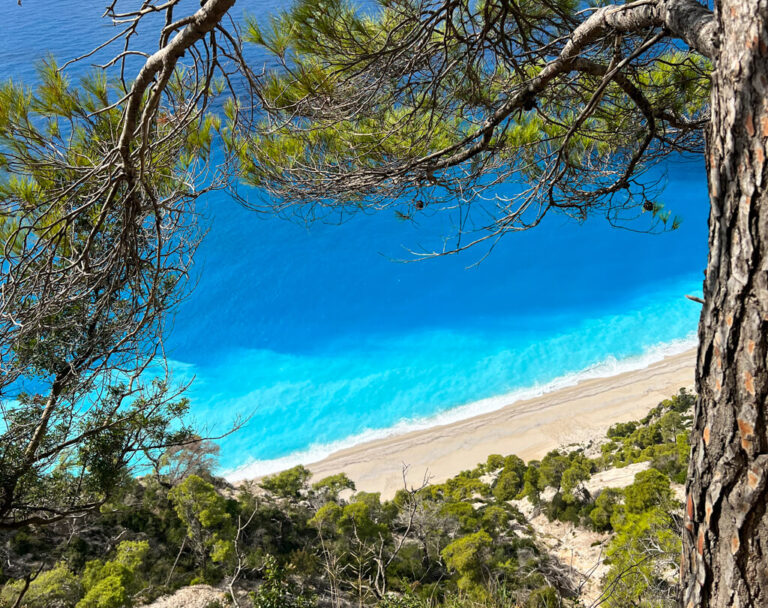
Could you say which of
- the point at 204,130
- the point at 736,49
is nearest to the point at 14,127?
the point at 204,130

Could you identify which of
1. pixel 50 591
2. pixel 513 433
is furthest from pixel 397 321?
pixel 50 591

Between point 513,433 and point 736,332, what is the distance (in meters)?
9.11

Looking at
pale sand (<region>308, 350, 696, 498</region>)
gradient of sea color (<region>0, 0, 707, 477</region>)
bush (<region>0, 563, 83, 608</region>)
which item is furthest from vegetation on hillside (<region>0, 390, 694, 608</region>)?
gradient of sea color (<region>0, 0, 707, 477</region>)

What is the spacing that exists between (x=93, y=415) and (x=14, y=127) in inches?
83.4

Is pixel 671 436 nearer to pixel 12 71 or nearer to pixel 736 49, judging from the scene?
pixel 736 49

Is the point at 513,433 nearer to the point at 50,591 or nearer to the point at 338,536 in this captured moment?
the point at 338,536

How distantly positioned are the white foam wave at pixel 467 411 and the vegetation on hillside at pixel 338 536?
4.30 feet

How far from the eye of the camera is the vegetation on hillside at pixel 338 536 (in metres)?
4.70

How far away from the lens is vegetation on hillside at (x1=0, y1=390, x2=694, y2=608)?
4.70 meters

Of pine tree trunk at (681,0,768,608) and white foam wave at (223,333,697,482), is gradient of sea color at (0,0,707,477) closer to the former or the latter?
white foam wave at (223,333,697,482)

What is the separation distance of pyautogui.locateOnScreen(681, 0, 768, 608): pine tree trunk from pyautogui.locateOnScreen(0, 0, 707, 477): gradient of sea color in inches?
332

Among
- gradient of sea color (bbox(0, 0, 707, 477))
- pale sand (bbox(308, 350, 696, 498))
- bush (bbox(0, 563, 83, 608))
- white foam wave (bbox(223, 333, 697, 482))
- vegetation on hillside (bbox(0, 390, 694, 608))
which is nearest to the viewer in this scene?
bush (bbox(0, 563, 83, 608))

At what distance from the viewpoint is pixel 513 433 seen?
31.3 feet

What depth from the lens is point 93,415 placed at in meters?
3.91
